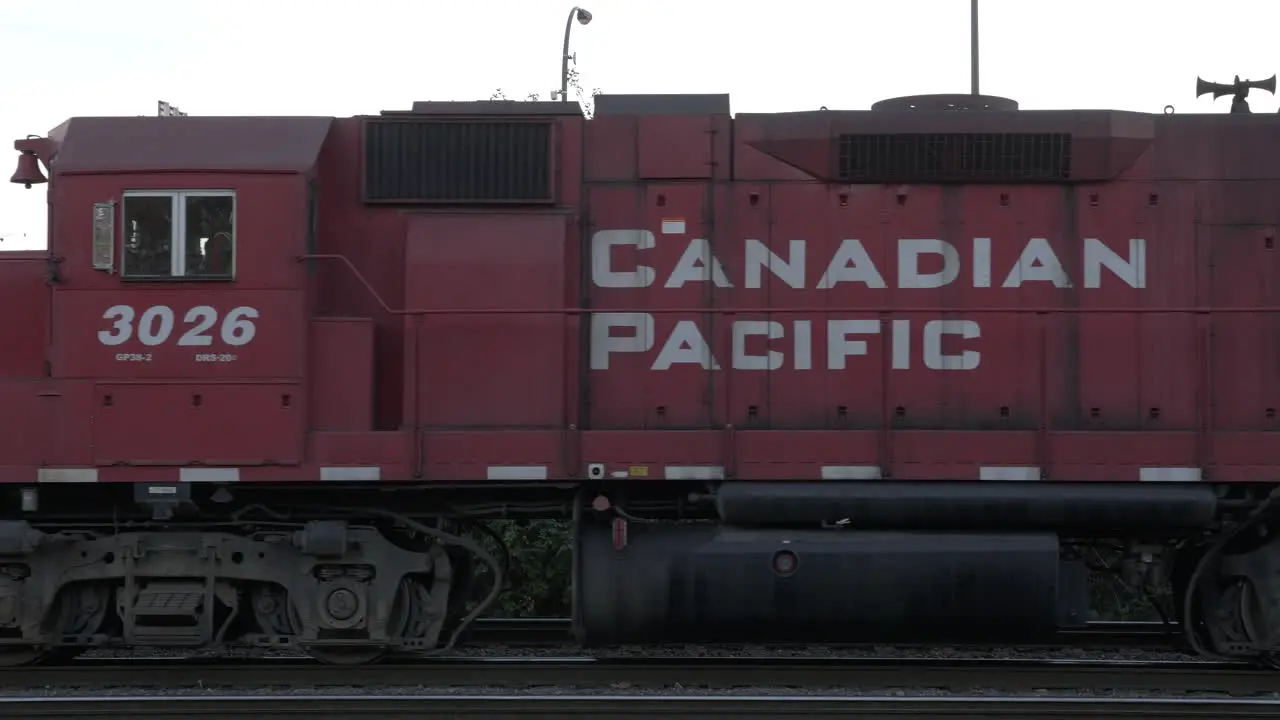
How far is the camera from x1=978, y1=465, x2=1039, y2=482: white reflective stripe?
8734mm

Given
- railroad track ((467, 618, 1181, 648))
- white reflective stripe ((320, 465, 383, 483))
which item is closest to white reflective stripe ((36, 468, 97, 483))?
white reflective stripe ((320, 465, 383, 483))

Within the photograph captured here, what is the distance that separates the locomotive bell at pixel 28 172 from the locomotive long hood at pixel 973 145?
19.2 ft

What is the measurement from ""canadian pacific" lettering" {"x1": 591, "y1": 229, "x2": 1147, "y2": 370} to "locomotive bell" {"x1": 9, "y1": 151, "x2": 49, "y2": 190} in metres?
4.34

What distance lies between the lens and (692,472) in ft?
29.1

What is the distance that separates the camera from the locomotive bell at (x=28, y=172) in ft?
30.6

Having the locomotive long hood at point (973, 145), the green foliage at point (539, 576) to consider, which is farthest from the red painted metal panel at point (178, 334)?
the green foliage at point (539, 576)

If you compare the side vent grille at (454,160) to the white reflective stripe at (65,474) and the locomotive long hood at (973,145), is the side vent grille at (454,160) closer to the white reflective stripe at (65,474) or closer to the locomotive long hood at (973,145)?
the locomotive long hood at (973,145)

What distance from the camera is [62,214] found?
29.0 ft

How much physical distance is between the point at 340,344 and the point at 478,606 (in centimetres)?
224

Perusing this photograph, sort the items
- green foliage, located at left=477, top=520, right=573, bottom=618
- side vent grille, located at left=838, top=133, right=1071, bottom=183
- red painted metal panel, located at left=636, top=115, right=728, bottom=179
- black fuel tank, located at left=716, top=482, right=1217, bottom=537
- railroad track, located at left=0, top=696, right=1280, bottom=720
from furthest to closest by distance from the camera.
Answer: green foliage, located at left=477, top=520, right=573, bottom=618, red painted metal panel, located at left=636, top=115, right=728, bottom=179, side vent grille, located at left=838, top=133, right=1071, bottom=183, black fuel tank, located at left=716, top=482, right=1217, bottom=537, railroad track, located at left=0, top=696, right=1280, bottom=720

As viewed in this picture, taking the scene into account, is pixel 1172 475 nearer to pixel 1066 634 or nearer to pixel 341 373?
pixel 1066 634

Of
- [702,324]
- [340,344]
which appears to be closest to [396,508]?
[340,344]

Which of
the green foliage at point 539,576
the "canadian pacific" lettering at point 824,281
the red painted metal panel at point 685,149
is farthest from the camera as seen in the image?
the green foliage at point 539,576

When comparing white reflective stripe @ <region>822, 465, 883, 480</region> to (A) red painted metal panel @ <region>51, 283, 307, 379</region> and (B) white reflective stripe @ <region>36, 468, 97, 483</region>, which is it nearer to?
(A) red painted metal panel @ <region>51, 283, 307, 379</region>
